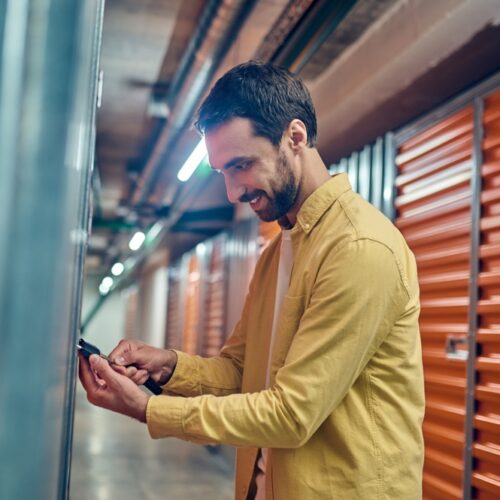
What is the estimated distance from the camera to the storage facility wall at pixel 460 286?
12.9 feet

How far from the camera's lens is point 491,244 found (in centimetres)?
401

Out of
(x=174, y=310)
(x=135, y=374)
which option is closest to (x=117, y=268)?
(x=174, y=310)

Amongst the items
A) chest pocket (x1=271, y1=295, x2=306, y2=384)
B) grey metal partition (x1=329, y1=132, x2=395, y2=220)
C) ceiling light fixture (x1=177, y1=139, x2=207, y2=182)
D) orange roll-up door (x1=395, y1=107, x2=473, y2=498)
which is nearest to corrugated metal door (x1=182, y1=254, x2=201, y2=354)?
ceiling light fixture (x1=177, y1=139, x2=207, y2=182)

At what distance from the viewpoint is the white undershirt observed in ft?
6.09

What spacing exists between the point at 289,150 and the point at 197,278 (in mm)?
11652

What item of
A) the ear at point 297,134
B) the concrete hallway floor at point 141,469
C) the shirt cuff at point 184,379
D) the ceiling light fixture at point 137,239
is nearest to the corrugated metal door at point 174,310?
the ceiling light fixture at point 137,239

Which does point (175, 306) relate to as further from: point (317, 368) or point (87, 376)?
point (317, 368)

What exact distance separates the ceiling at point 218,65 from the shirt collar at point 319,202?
2110 millimetres

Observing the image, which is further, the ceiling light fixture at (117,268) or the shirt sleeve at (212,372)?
the ceiling light fixture at (117,268)

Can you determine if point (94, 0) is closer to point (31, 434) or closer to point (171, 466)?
point (31, 434)

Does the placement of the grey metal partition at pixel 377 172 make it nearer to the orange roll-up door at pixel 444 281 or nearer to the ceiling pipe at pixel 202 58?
the orange roll-up door at pixel 444 281

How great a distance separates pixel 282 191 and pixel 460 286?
2794 mm

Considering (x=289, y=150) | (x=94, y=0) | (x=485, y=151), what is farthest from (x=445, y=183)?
(x=94, y=0)

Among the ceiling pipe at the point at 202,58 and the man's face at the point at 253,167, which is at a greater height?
the ceiling pipe at the point at 202,58
